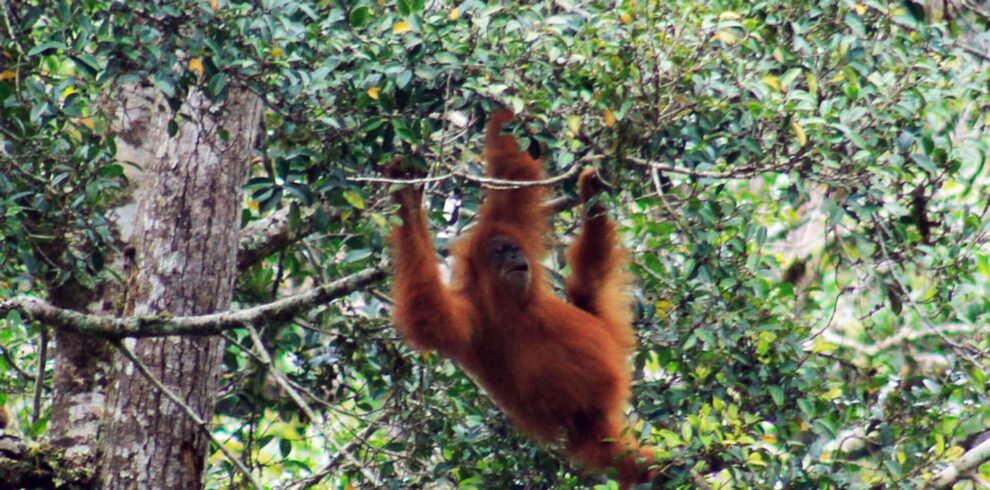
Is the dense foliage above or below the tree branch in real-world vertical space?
below

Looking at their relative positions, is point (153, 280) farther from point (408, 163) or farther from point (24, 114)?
point (408, 163)

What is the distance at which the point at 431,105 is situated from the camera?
448 centimetres

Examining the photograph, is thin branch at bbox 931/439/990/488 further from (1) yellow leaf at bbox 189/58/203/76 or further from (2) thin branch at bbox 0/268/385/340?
(1) yellow leaf at bbox 189/58/203/76

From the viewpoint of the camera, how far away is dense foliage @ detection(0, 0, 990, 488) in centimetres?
434

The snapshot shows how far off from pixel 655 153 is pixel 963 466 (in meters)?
1.75

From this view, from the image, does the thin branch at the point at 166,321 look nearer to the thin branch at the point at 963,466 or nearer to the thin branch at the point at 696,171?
the thin branch at the point at 696,171

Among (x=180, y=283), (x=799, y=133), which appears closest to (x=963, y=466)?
(x=799, y=133)

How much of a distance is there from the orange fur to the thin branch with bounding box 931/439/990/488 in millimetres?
1736

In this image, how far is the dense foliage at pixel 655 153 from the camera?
4336 mm

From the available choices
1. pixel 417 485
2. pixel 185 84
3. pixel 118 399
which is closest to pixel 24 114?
pixel 185 84

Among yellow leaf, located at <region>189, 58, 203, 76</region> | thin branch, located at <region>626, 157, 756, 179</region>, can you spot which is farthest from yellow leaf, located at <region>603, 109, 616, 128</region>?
yellow leaf, located at <region>189, 58, 203, 76</region>

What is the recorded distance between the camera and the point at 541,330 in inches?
253

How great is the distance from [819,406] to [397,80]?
250 cm

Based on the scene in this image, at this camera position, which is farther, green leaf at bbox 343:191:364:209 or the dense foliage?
the dense foliage
